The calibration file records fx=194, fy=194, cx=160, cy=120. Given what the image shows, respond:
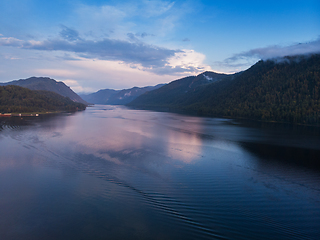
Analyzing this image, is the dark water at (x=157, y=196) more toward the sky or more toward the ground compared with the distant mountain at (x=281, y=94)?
more toward the ground

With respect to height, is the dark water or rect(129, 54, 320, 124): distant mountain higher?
Answer: rect(129, 54, 320, 124): distant mountain

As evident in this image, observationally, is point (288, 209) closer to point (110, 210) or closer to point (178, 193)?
point (178, 193)

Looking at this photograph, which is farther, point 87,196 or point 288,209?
point 87,196

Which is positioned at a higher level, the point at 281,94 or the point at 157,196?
the point at 281,94

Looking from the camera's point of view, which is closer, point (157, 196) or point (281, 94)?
point (157, 196)

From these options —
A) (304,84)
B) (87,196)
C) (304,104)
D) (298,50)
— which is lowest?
(87,196)

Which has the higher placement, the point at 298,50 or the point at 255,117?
the point at 298,50

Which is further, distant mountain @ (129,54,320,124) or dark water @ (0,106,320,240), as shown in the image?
distant mountain @ (129,54,320,124)

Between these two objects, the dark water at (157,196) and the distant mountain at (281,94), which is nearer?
the dark water at (157,196)

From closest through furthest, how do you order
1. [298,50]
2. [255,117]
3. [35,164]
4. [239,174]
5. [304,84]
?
[239,174], [35,164], [255,117], [304,84], [298,50]

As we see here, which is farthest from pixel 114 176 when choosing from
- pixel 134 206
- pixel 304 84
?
pixel 304 84

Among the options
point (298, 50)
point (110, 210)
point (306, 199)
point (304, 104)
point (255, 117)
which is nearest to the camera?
point (110, 210)
